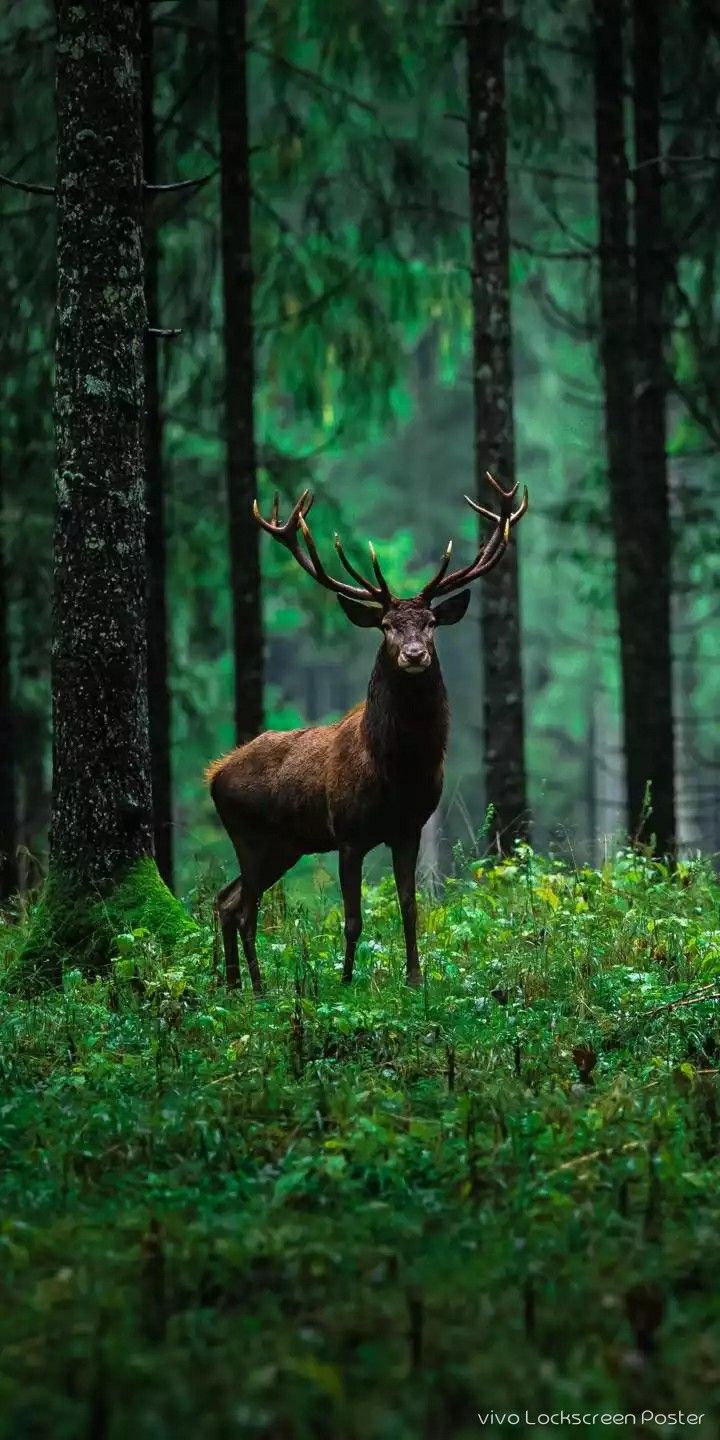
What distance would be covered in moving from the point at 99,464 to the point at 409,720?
6.75 ft

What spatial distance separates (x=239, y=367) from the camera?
13.1 m

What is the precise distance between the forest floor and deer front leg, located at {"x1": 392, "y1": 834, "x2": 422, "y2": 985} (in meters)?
0.11

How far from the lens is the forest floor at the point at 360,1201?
3518 mm

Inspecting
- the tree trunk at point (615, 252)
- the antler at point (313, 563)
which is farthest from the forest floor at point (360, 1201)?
the tree trunk at point (615, 252)

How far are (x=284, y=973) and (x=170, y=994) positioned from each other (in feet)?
2.75

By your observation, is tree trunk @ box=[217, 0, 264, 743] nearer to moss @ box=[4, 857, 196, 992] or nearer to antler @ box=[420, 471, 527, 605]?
antler @ box=[420, 471, 527, 605]

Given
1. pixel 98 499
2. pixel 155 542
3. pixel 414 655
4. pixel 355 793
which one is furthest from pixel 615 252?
pixel 355 793

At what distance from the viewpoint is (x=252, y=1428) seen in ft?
11.0

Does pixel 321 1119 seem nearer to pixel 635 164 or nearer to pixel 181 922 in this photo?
pixel 181 922

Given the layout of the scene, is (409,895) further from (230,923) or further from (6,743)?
(6,743)

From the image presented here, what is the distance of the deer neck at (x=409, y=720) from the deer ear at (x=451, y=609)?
0.85 feet

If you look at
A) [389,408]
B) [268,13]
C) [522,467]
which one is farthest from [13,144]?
[522,467]

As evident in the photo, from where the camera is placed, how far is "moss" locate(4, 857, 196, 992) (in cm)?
809

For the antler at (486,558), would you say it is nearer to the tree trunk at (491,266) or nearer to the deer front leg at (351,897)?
the deer front leg at (351,897)
